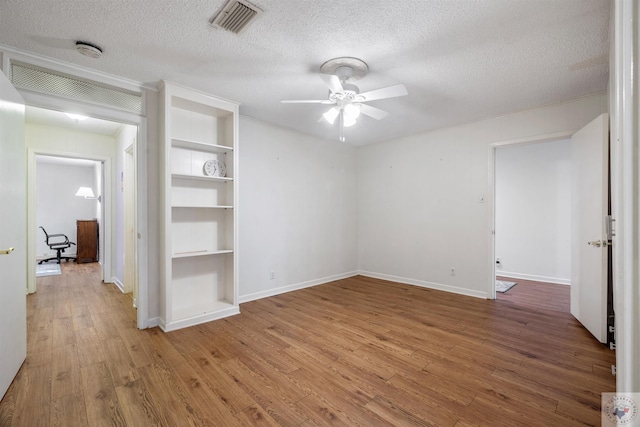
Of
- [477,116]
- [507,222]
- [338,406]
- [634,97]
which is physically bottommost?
[338,406]

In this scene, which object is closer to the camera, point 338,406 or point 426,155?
point 338,406

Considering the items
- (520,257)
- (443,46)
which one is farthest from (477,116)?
(520,257)

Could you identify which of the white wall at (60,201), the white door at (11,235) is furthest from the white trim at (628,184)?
the white wall at (60,201)

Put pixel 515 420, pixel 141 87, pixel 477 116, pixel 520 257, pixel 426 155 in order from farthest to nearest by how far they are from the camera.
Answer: pixel 520 257
pixel 426 155
pixel 477 116
pixel 141 87
pixel 515 420

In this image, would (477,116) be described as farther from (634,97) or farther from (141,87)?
(141,87)

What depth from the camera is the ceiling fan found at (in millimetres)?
2484

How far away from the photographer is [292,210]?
4.69 meters

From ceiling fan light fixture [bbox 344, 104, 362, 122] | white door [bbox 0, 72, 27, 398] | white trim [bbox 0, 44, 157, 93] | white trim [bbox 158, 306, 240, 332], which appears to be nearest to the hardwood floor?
white trim [bbox 158, 306, 240, 332]

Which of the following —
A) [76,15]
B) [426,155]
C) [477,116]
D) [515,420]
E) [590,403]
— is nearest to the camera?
[515,420]

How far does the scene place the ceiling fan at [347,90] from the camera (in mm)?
2484

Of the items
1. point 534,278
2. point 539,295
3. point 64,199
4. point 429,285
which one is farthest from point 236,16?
point 64,199

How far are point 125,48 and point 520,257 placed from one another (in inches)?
260

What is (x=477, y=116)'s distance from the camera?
13.2ft

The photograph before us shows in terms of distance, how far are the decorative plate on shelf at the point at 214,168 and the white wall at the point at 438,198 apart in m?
2.96
